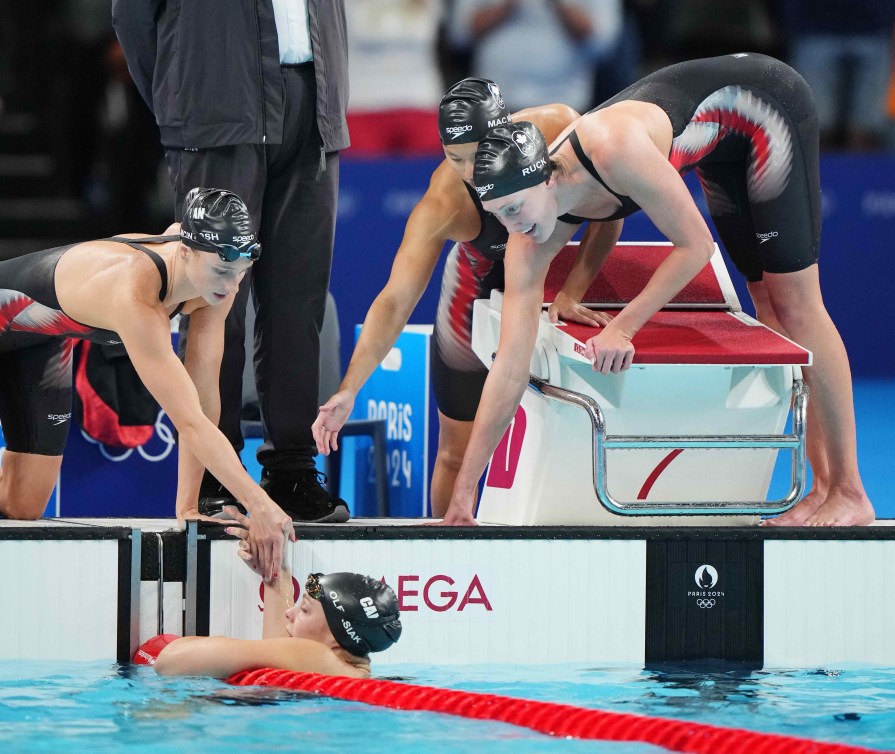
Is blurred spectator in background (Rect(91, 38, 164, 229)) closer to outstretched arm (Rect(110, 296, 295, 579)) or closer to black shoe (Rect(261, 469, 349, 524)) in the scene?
black shoe (Rect(261, 469, 349, 524))

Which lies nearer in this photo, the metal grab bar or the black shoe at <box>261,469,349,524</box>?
the metal grab bar

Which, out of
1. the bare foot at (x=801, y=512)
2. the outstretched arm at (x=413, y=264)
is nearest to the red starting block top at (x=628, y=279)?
the outstretched arm at (x=413, y=264)

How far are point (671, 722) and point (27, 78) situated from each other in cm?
603

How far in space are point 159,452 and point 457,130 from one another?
2.27 meters

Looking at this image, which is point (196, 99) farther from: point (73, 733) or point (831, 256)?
point (831, 256)

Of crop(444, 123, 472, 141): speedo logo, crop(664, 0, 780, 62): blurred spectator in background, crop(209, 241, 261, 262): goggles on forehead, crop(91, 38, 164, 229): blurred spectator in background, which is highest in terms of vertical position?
crop(664, 0, 780, 62): blurred spectator in background

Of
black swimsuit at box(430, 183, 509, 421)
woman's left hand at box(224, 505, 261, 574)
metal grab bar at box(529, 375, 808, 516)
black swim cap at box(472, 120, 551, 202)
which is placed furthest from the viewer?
black swimsuit at box(430, 183, 509, 421)

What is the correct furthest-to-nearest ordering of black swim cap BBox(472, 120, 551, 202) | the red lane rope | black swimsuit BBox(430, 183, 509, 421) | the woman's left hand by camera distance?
black swimsuit BBox(430, 183, 509, 421) < the woman's left hand < black swim cap BBox(472, 120, 551, 202) < the red lane rope

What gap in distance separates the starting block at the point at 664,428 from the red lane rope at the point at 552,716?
75cm

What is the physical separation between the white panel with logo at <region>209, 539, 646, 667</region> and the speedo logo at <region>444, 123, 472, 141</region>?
1.12 metres

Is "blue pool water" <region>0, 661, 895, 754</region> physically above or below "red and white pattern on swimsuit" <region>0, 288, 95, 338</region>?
below

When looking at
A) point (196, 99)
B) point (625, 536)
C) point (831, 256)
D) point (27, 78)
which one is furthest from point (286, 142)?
point (831, 256)

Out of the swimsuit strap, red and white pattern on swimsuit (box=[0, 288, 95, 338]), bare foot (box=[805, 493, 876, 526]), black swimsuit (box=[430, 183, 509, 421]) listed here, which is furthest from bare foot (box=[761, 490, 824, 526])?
red and white pattern on swimsuit (box=[0, 288, 95, 338])

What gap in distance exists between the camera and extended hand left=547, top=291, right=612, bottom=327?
13.7 ft
